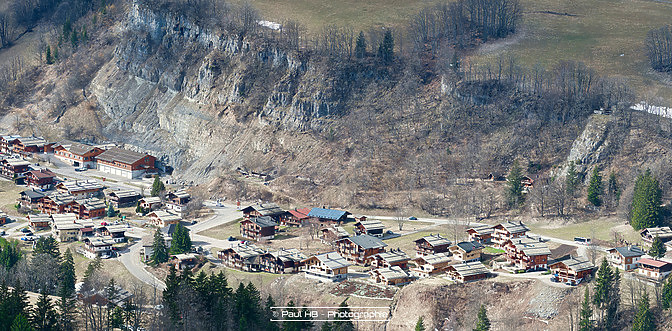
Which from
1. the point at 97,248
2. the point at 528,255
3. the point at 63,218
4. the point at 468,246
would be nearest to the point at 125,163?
the point at 63,218

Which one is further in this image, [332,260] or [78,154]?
[78,154]

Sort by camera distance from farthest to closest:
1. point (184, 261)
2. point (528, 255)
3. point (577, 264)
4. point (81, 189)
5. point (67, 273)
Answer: point (81, 189) → point (184, 261) → point (67, 273) → point (528, 255) → point (577, 264)

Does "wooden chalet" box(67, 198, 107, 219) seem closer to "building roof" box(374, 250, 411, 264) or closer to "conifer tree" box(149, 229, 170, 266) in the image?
"conifer tree" box(149, 229, 170, 266)

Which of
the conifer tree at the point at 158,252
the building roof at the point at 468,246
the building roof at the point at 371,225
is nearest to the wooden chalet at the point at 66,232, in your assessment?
the conifer tree at the point at 158,252

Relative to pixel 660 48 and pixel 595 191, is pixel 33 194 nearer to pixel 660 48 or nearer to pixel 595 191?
pixel 595 191

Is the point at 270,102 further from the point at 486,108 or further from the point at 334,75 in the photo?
the point at 486,108

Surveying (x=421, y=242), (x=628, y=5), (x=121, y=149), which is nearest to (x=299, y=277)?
(x=421, y=242)
